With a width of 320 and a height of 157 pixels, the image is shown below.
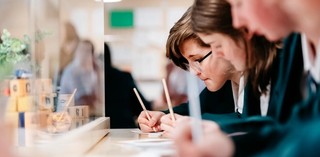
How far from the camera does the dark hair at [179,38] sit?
1.45 m

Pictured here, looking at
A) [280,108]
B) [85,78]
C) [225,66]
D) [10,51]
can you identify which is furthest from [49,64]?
[280,108]

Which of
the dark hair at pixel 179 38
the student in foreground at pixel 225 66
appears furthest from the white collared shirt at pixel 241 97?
the dark hair at pixel 179 38

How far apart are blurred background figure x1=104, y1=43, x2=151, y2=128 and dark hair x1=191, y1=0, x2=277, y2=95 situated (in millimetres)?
670

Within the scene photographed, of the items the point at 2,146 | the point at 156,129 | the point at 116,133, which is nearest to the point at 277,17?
the point at 2,146

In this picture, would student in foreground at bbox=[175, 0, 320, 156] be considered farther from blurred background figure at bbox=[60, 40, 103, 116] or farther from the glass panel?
blurred background figure at bbox=[60, 40, 103, 116]

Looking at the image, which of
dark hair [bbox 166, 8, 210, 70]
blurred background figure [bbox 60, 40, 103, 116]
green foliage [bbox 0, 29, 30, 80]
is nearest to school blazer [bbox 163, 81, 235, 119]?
dark hair [bbox 166, 8, 210, 70]

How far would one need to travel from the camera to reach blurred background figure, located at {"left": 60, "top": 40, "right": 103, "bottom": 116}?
4.98ft

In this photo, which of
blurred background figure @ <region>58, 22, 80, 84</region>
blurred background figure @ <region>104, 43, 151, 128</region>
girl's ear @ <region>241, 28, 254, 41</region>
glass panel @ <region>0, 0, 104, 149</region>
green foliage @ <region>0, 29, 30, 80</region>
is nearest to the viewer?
girl's ear @ <region>241, 28, 254, 41</region>

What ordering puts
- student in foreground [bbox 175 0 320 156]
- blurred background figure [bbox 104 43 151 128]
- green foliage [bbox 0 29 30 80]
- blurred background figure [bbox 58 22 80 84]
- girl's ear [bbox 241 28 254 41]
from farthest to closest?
blurred background figure [bbox 104 43 151 128], blurred background figure [bbox 58 22 80 84], green foliage [bbox 0 29 30 80], girl's ear [bbox 241 28 254 41], student in foreground [bbox 175 0 320 156]

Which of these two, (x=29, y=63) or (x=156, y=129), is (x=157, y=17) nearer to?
(x=156, y=129)

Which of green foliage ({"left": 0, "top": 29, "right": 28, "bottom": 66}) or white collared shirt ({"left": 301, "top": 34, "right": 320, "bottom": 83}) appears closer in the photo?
white collared shirt ({"left": 301, "top": 34, "right": 320, "bottom": 83})

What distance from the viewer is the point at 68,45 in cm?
Result: 147

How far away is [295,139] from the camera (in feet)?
2.66

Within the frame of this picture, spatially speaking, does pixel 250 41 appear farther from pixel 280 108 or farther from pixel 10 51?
pixel 10 51
